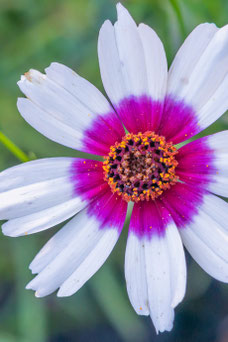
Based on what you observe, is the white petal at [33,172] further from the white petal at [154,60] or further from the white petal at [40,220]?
the white petal at [154,60]

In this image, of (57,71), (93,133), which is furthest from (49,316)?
(57,71)

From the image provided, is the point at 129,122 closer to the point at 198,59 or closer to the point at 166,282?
the point at 198,59

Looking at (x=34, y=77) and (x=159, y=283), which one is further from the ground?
(x=34, y=77)

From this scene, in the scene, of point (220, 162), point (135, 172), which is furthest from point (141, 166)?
point (220, 162)

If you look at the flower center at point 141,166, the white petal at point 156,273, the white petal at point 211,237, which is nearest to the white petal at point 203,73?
the flower center at point 141,166

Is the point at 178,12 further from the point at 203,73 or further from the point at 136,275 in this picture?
the point at 136,275

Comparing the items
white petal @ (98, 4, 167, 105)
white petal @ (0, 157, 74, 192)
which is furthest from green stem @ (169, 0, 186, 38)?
white petal @ (0, 157, 74, 192)
